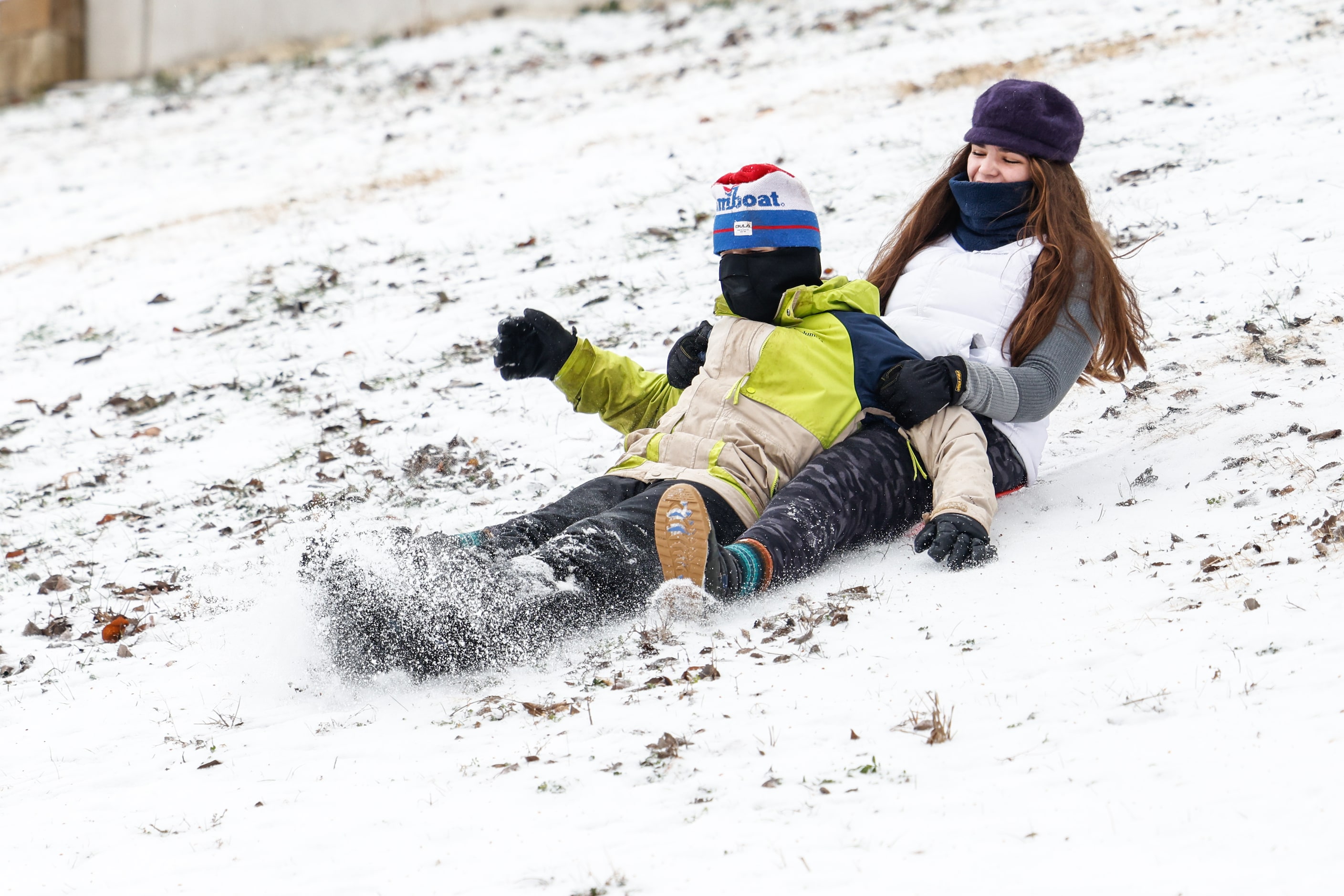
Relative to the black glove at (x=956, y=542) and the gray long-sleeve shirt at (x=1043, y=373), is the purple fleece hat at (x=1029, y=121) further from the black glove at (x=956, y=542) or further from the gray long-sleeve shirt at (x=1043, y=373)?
the black glove at (x=956, y=542)

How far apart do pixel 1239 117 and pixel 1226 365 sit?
406cm

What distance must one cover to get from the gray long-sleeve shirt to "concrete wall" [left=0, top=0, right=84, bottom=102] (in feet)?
71.1

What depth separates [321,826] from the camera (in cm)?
263

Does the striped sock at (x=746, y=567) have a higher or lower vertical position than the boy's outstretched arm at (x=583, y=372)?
lower

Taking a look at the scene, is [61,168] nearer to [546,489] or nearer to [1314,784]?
[546,489]

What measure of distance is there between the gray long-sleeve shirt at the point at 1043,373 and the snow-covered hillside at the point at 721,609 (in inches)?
16.5

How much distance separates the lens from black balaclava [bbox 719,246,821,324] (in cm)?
407

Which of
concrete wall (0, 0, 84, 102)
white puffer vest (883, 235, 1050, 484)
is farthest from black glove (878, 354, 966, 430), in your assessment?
concrete wall (0, 0, 84, 102)

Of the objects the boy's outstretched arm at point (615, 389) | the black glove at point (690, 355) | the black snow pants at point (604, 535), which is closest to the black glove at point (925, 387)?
the black snow pants at point (604, 535)

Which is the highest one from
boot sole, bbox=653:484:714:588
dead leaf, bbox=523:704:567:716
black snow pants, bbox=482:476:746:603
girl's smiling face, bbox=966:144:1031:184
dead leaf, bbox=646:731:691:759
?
girl's smiling face, bbox=966:144:1031:184

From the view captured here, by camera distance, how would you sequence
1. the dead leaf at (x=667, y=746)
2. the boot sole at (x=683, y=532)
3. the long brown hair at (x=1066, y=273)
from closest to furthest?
the dead leaf at (x=667, y=746)
the boot sole at (x=683, y=532)
the long brown hair at (x=1066, y=273)

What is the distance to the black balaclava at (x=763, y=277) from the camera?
4074 millimetres

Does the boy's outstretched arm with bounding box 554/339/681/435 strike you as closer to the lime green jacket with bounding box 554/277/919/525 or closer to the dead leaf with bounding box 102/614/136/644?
the lime green jacket with bounding box 554/277/919/525

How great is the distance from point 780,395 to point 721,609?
86 centimetres
